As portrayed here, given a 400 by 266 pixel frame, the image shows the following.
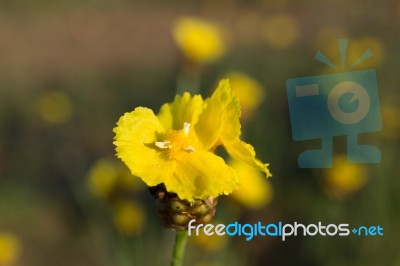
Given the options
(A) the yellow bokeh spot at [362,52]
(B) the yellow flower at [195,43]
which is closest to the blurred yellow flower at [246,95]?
(B) the yellow flower at [195,43]

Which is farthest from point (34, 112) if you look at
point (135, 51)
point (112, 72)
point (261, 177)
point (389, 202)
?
point (389, 202)

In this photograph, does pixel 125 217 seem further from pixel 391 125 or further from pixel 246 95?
pixel 391 125

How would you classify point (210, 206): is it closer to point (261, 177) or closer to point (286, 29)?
point (261, 177)

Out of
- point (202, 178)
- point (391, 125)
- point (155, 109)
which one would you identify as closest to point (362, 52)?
point (391, 125)

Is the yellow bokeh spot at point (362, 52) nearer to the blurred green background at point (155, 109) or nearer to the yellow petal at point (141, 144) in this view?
the blurred green background at point (155, 109)

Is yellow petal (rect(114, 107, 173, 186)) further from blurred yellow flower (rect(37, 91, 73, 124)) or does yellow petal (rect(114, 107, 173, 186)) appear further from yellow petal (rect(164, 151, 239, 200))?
blurred yellow flower (rect(37, 91, 73, 124))

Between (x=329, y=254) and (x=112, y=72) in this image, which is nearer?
(x=329, y=254)
